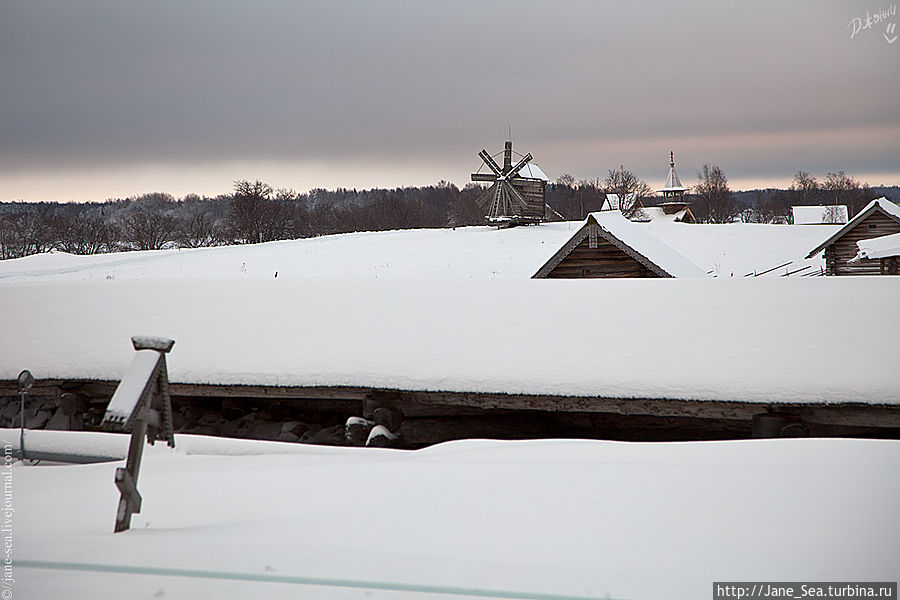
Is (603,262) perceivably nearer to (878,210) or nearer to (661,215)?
(878,210)

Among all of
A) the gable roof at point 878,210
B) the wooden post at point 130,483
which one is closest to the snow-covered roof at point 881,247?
the gable roof at point 878,210

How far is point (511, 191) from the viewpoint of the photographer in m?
45.6

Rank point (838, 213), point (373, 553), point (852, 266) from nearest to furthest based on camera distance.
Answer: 1. point (373, 553)
2. point (852, 266)
3. point (838, 213)

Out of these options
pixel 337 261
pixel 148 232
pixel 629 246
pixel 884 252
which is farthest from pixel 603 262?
pixel 148 232

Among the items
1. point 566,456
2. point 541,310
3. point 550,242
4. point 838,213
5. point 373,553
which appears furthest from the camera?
point 838,213

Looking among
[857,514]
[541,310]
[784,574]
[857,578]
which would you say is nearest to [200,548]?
[784,574]

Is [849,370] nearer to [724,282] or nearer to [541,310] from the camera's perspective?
[724,282]

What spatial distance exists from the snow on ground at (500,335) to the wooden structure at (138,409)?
9.73ft

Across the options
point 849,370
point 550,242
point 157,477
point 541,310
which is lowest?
point 157,477

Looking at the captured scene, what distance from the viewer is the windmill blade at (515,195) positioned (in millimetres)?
45312

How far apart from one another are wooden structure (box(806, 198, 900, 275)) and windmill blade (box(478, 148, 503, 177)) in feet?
79.7

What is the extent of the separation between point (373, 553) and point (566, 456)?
218 cm

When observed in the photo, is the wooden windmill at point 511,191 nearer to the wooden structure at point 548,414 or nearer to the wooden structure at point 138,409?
the wooden structure at point 548,414

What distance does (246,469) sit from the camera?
539 cm
